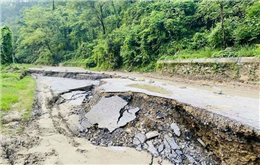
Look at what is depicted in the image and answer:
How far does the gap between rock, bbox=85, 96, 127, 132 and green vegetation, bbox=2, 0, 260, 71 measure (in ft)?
18.7

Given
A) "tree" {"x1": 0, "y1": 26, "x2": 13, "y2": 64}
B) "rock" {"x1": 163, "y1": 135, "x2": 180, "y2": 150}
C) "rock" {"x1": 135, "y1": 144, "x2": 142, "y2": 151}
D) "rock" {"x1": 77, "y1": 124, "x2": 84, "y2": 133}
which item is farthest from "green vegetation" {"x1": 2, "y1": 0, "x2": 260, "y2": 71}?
"rock" {"x1": 77, "y1": 124, "x2": 84, "y2": 133}

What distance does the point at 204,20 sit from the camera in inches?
512

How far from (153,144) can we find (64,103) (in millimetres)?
4851

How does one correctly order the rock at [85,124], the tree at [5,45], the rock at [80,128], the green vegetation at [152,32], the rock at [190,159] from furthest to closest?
the tree at [5,45] → the green vegetation at [152,32] → the rock at [85,124] → the rock at [80,128] → the rock at [190,159]

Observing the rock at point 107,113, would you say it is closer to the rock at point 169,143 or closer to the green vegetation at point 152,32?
the rock at point 169,143

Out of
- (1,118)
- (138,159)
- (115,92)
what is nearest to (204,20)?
(115,92)

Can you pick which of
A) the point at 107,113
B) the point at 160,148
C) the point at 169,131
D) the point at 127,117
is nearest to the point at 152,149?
the point at 160,148

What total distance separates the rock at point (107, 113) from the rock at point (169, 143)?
1.36 meters

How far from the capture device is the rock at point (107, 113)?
467 centimetres

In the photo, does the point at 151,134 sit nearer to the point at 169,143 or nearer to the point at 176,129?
the point at 169,143

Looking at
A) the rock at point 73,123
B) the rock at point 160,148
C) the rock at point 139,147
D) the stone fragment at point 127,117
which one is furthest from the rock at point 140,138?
the rock at point 73,123

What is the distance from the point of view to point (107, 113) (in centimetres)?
507

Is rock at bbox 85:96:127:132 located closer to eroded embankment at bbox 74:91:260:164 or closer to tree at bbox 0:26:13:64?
eroded embankment at bbox 74:91:260:164

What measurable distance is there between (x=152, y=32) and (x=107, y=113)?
10582 millimetres
